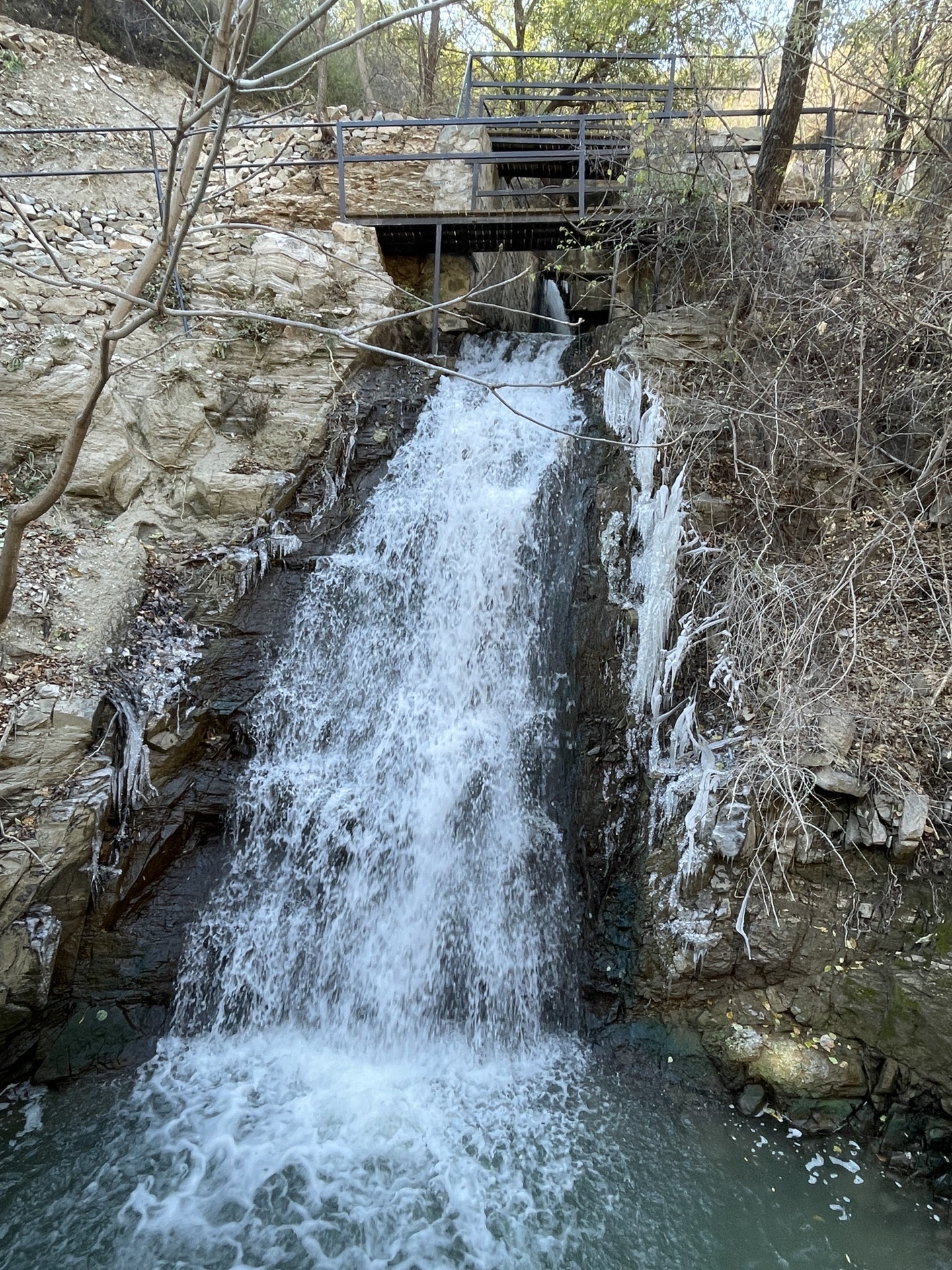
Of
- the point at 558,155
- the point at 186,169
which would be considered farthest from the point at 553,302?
the point at 186,169

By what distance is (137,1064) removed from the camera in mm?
5121

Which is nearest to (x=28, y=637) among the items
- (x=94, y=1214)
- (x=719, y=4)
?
(x=94, y=1214)

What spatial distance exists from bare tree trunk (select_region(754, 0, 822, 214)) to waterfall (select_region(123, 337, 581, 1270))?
117 inches

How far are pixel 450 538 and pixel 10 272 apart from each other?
5126mm

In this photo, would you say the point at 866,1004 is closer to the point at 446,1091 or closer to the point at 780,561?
the point at 446,1091

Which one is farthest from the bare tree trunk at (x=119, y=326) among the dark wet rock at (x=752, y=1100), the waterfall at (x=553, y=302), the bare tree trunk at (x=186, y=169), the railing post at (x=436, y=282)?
the waterfall at (x=553, y=302)

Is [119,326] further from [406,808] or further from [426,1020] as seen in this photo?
[426,1020]

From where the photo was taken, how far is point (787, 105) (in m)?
Answer: 6.92

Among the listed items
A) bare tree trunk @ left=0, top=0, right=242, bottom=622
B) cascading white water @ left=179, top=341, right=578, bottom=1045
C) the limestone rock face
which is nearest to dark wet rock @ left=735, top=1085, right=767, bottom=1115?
cascading white water @ left=179, top=341, right=578, bottom=1045

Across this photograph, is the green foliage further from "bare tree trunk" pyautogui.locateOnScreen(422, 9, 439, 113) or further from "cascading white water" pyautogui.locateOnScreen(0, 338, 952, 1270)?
"cascading white water" pyautogui.locateOnScreen(0, 338, 952, 1270)

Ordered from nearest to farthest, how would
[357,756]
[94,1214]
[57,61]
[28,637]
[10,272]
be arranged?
1. [94,1214]
2. [28,637]
3. [357,756]
4. [10,272]
5. [57,61]

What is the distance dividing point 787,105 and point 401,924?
7.83 metres

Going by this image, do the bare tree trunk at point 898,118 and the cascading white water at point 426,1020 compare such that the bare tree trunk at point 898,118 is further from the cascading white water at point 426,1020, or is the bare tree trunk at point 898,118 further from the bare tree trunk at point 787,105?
the cascading white water at point 426,1020

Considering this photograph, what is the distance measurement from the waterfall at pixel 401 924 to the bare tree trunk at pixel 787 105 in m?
2.97
